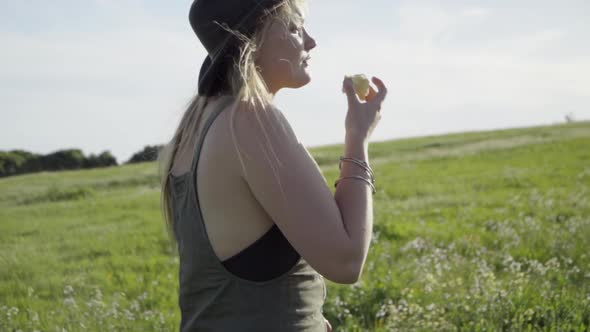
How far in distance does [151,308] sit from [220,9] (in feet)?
12.6

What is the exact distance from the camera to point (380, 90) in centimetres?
222

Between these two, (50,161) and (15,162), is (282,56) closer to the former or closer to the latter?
(15,162)

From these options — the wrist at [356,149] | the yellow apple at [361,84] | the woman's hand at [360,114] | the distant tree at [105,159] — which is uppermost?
the yellow apple at [361,84]

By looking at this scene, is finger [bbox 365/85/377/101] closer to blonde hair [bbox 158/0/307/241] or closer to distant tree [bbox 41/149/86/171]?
blonde hair [bbox 158/0/307/241]

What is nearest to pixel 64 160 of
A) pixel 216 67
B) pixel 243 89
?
pixel 216 67

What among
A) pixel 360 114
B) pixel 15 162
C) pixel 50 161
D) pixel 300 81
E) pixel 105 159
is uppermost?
pixel 300 81

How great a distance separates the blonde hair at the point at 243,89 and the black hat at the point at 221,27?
23 mm

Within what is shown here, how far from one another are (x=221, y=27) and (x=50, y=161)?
2793 cm

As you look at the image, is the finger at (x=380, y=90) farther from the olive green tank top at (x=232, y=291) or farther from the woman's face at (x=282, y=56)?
the olive green tank top at (x=232, y=291)

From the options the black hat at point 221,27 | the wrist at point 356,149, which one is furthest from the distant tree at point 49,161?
the wrist at point 356,149

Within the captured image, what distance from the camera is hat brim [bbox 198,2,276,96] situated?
2.03 meters

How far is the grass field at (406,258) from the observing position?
4.65 m

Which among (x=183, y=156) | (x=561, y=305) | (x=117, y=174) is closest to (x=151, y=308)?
(x=561, y=305)

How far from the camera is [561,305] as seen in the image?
4422 millimetres
